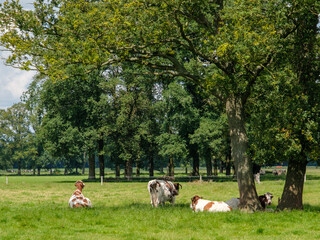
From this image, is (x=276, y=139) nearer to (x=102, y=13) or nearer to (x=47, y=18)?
(x=102, y=13)

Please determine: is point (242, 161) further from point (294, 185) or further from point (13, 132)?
point (13, 132)

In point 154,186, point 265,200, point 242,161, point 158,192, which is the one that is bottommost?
point 265,200

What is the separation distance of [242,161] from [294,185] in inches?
93.0

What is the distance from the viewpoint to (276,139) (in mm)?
15422

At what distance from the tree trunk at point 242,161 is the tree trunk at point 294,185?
1222 mm

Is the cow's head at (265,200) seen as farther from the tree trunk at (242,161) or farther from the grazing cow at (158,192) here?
the grazing cow at (158,192)

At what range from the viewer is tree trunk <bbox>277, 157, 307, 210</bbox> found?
17.2 m

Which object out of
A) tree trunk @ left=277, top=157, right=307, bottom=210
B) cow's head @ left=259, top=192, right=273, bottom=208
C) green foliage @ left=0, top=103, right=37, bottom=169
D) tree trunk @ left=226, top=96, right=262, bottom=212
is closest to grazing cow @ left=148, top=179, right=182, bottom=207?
tree trunk @ left=226, top=96, right=262, bottom=212

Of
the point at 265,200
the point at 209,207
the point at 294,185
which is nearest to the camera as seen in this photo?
the point at 294,185

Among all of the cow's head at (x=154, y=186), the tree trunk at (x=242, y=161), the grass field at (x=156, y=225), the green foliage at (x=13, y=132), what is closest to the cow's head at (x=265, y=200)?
the tree trunk at (x=242, y=161)

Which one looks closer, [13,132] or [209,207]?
[209,207]

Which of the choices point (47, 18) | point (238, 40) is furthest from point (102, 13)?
point (238, 40)

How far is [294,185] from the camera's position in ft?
56.3

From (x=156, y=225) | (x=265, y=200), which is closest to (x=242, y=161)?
(x=265, y=200)
